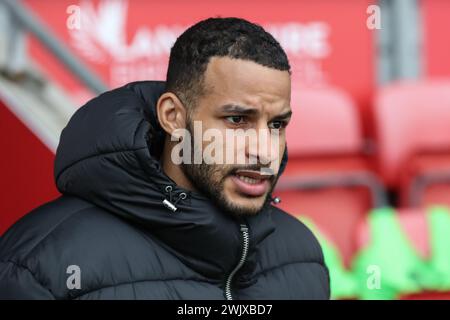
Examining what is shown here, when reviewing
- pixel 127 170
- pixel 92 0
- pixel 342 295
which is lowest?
pixel 342 295

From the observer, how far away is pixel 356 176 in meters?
4.19

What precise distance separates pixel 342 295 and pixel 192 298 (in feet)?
6.01

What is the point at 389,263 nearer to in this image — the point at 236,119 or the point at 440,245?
the point at 440,245

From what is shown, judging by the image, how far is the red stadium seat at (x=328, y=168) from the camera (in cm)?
414

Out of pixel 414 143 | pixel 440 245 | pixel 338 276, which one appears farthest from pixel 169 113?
pixel 414 143

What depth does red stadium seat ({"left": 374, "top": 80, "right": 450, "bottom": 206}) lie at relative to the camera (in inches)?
168

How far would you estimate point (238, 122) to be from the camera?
5.59ft

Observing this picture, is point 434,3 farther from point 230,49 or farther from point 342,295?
point 230,49

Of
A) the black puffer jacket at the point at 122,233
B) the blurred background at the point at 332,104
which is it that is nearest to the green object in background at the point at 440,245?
the blurred background at the point at 332,104

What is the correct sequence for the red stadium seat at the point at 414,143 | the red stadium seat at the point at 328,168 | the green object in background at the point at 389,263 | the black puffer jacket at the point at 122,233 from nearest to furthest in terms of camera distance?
the black puffer jacket at the point at 122,233 → the green object in background at the point at 389,263 → the red stadium seat at the point at 328,168 → the red stadium seat at the point at 414,143

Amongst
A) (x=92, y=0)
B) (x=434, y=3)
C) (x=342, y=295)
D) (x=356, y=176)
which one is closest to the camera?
(x=342, y=295)

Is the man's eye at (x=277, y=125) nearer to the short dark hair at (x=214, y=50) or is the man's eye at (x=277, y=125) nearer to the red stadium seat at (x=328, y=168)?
the short dark hair at (x=214, y=50)
